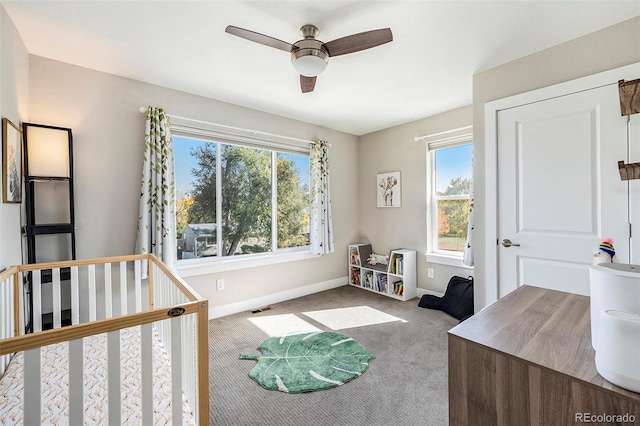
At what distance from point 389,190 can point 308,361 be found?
257 cm

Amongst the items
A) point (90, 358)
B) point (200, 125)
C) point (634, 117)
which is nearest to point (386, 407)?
point (90, 358)

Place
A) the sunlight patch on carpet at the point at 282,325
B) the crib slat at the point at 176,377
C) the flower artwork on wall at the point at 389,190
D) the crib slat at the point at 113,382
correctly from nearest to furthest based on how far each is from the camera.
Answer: the crib slat at the point at 113,382 < the crib slat at the point at 176,377 < the sunlight patch on carpet at the point at 282,325 < the flower artwork on wall at the point at 389,190

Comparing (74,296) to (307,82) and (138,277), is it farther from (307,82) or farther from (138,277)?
(307,82)

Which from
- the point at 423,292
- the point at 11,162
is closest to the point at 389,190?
the point at 423,292

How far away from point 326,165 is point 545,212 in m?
2.50

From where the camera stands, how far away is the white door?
184cm

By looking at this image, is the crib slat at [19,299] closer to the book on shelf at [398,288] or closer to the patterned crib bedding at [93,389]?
the patterned crib bedding at [93,389]

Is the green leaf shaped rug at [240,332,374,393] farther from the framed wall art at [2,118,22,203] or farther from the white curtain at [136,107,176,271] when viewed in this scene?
the framed wall art at [2,118,22,203]

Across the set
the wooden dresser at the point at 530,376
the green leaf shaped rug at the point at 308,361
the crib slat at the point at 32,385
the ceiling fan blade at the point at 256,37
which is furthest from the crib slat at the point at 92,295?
the wooden dresser at the point at 530,376

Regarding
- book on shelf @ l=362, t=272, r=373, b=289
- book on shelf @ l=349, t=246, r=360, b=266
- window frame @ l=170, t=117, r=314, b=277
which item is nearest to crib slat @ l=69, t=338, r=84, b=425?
window frame @ l=170, t=117, r=314, b=277

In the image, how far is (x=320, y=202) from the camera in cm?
383

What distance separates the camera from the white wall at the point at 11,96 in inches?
63.5

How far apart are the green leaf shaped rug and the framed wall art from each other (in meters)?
1.86

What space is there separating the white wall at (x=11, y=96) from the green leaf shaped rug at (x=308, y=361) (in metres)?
1.68
